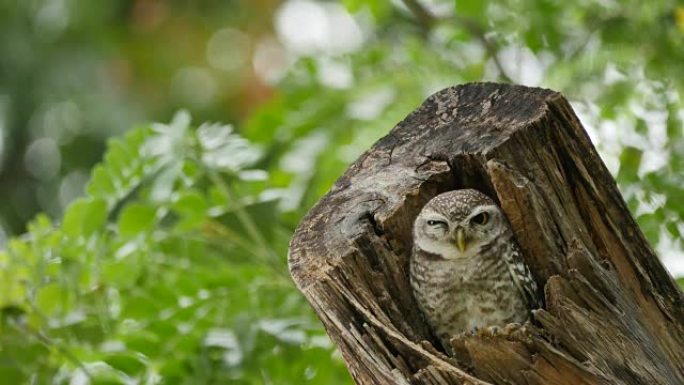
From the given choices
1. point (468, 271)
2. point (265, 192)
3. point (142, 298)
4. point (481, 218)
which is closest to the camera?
point (481, 218)

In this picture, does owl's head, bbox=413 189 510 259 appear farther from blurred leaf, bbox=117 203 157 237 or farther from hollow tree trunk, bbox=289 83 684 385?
blurred leaf, bbox=117 203 157 237

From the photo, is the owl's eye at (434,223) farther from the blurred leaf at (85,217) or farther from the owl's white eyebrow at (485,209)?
the blurred leaf at (85,217)

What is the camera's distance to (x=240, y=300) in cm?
360

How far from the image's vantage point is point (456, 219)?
270 centimetres

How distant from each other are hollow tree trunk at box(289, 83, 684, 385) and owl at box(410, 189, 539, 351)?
0.04 m

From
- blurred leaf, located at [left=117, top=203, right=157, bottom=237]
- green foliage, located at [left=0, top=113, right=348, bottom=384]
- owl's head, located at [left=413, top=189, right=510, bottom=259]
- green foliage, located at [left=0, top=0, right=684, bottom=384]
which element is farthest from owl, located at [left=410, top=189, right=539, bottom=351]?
blurred leaf, located at [left=117, top=203, right=157, bottom=237]

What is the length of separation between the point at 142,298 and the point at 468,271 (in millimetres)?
1041

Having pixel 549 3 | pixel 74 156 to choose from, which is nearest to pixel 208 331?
pixel 549 3

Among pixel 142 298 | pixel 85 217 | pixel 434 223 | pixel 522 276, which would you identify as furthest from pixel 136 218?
pixel 522 276

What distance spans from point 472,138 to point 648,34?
4.80 feet

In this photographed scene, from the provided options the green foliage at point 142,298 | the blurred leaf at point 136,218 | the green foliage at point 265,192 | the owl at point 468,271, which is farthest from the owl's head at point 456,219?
the blurred leaf at point 136,218

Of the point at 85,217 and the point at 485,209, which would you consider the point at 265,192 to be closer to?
the point at 85,217

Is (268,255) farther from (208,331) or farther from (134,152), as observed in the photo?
(134,152)

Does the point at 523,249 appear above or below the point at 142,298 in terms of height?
below
